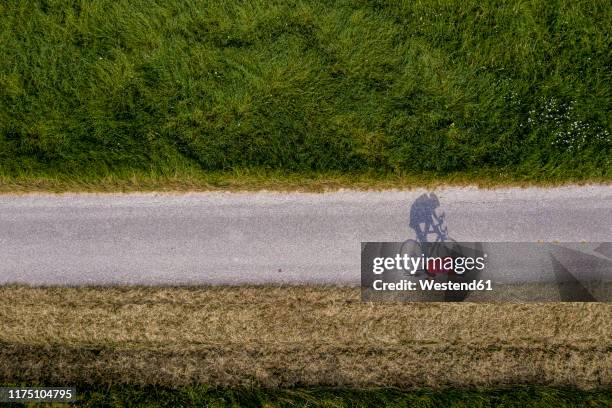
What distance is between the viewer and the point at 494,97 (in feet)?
23.3

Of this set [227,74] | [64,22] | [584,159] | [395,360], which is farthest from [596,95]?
[64,22]

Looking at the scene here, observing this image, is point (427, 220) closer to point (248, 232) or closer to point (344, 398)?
point (248, 232)

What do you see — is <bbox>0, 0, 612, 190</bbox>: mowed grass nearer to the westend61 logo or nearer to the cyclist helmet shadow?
the cyclist helmet shadow

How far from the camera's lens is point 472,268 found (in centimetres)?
720

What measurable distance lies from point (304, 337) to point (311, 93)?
3856 mm

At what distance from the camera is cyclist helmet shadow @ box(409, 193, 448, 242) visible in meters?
7.21

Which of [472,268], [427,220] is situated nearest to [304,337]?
[427,220]

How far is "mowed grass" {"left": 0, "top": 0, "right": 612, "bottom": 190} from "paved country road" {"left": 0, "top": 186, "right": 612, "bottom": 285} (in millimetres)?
417

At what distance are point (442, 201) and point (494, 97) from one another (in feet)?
5.97

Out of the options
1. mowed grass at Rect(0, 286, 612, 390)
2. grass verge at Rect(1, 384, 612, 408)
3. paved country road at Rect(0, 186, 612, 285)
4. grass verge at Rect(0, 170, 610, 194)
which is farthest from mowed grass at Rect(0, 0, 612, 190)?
grass verge at Rect(1, 384, 612, 408)

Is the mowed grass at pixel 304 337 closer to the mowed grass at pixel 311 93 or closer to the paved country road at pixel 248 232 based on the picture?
the paved country road at pixel 248 232

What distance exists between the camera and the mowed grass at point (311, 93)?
23.2 feet

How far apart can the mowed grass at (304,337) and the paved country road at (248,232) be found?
0.98ft

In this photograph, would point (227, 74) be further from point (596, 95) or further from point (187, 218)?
point (596, 95)
